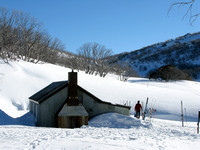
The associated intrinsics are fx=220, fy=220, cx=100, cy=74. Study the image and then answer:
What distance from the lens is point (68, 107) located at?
14344mm

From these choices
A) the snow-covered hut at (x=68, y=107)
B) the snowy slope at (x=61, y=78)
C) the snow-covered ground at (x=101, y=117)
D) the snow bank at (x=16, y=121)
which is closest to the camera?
the snow-covered ground at (x=101, y=117)

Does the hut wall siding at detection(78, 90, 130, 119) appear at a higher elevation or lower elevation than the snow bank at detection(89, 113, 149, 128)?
higher

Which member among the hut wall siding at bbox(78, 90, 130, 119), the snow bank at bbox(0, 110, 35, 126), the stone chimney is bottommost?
the snow bank at bbox(0, 110, 35, 126)

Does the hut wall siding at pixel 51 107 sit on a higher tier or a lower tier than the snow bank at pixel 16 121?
higher

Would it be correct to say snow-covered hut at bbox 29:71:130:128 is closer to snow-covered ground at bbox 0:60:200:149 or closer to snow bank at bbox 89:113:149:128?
snow bank at bbox 89:113:149:128

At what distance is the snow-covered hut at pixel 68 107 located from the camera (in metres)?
14.3

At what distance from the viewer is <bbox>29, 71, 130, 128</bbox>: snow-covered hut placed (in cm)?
1434

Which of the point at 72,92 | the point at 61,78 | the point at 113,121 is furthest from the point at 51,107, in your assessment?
the point at 61,78

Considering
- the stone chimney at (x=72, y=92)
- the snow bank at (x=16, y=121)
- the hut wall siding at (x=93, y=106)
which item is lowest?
the snow bank at (x=16, y=121)

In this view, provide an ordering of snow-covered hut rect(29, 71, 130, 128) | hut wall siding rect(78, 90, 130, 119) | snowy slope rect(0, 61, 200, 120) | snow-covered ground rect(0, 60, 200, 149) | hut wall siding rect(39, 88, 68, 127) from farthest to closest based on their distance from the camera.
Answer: snowy slope rect(0, 61, 200, 120) → hut wall siding rect(78, 90, 130, 119) → hut wall siding rect(39, 88, 68, 127) → snow-covered hut rect(29, 71, 130, 128) → snow-covered ground rect(0, 60, 200, 149)

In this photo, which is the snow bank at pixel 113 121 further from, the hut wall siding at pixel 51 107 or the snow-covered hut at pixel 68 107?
the hut wall siding at pixel 51 107

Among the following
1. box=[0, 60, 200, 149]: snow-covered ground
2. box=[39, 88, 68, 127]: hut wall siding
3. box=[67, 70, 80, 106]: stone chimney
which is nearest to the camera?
box=[0, 60, 200, 149]: snow-covered ground

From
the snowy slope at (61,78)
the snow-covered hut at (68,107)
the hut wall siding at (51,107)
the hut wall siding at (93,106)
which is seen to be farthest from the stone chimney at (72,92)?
the snowy slope at (61,78)

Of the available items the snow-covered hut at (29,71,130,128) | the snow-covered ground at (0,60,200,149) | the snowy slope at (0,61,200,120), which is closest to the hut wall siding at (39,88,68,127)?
the snow-covered hut at (29,71,130,128)
